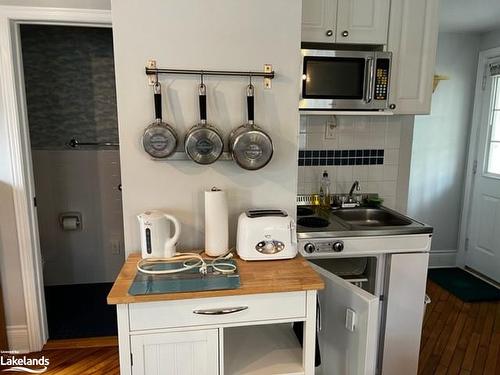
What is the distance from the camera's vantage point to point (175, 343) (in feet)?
4.41

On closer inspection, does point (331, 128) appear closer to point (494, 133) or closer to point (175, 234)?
point (175, 234)

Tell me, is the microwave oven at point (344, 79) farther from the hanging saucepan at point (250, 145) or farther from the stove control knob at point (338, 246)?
the stove control knob at point (338, 246)

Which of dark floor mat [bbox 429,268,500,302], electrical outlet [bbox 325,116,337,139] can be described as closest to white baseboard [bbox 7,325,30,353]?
electrical outlet [bbox 325,116,337,139]

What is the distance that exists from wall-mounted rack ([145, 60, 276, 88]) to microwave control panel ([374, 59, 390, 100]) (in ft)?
2.84

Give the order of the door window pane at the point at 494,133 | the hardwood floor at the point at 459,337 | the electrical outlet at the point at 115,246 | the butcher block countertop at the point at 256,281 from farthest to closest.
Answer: the door window pane at the point at 494,133 < the electrical outlet at the point at 115,246 < the hardwood floor at the point at 459,337 < the butcher block countertop at the point at 256,281

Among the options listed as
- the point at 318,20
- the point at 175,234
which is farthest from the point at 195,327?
the point at 318,20

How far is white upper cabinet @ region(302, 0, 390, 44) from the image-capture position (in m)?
2.19

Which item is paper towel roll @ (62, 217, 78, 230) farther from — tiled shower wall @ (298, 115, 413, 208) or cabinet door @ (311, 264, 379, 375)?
cabinet door @ (311, 264, 379, 375)

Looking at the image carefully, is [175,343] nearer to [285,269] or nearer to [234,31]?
[285,269]

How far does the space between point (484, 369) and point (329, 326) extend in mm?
1384

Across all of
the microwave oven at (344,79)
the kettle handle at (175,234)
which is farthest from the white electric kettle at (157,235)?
the microwave oven at (344,79)

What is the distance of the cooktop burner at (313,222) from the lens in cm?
225

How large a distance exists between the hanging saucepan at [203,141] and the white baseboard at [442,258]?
128 inches

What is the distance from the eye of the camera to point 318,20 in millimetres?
2205
